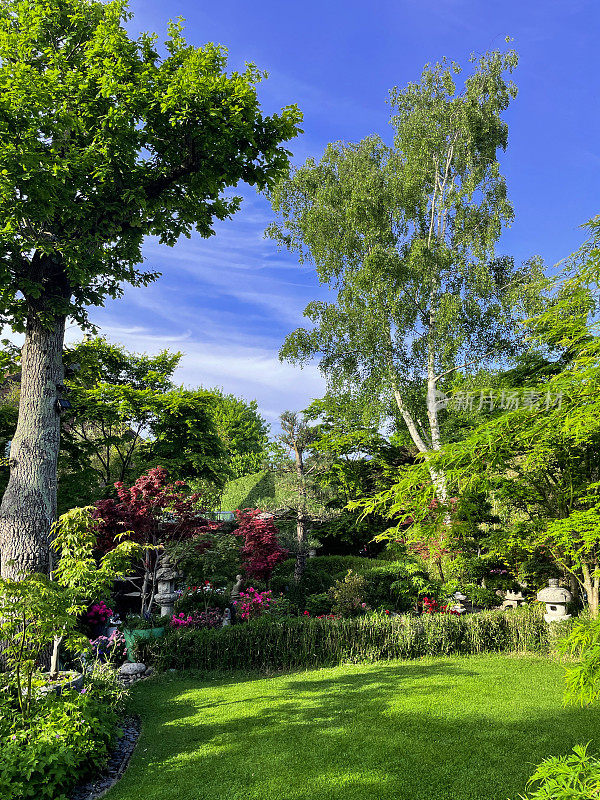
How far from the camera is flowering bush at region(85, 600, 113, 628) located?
379 inches

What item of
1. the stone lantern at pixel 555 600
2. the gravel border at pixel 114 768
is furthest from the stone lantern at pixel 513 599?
the gravel border at pixel 114 768

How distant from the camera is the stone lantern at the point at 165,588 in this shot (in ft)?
34.6

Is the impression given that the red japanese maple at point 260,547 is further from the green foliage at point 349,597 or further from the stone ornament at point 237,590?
the green foliage at point 349,597

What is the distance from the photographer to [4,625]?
16.4 ft

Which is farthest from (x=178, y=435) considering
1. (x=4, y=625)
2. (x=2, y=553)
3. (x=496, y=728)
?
(x=496, y=728)

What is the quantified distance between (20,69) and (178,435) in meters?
10.7

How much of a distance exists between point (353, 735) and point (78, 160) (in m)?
8.47

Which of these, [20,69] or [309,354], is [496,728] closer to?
[20,69]

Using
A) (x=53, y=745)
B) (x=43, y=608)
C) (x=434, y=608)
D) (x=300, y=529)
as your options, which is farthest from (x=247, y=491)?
(x=53, y=745)

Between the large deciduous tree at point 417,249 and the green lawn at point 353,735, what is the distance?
8895 mm

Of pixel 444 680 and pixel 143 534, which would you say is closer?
pixel 444 680

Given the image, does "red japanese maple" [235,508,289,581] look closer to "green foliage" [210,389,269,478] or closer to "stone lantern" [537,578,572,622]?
"stone lantern" [537,578,572,622]

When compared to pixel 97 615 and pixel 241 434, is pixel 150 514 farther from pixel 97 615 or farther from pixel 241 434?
pixel 241 434

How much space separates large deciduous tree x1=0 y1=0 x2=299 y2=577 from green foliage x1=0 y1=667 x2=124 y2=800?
8.06 feet
